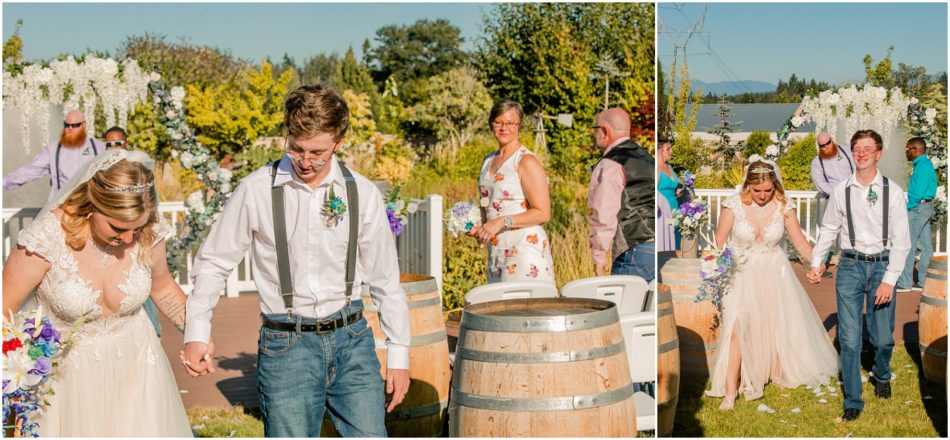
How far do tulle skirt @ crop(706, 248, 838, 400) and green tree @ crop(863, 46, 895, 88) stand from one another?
73 cm

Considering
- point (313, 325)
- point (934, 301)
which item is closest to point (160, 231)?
point (313, 325)

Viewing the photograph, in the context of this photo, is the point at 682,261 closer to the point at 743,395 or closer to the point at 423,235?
the point at 743,395

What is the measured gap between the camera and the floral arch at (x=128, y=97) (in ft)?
31.5

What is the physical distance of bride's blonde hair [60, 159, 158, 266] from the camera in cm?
383

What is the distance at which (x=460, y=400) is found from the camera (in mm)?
3883

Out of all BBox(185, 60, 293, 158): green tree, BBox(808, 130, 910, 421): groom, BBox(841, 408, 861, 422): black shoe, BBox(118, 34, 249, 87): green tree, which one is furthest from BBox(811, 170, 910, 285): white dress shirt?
BBox(118, 34, 249, 87): green tree

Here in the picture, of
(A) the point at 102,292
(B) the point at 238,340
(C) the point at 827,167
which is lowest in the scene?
(B) the point at 238,340

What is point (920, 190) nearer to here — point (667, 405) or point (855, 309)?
point (855, 309)

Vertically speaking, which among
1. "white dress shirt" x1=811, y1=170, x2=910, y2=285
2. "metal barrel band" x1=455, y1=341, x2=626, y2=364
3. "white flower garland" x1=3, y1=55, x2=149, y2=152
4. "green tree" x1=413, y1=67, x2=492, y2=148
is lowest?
"metal barrel band" x1=455, y1=341, x2=626, y2=364

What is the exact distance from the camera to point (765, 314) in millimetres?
4328

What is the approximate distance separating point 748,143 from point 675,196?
1.08ft

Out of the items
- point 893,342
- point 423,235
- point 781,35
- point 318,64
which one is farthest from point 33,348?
point 318,64

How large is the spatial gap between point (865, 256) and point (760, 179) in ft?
2.44

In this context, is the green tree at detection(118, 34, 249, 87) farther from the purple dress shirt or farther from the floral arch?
the purple dress shirt
